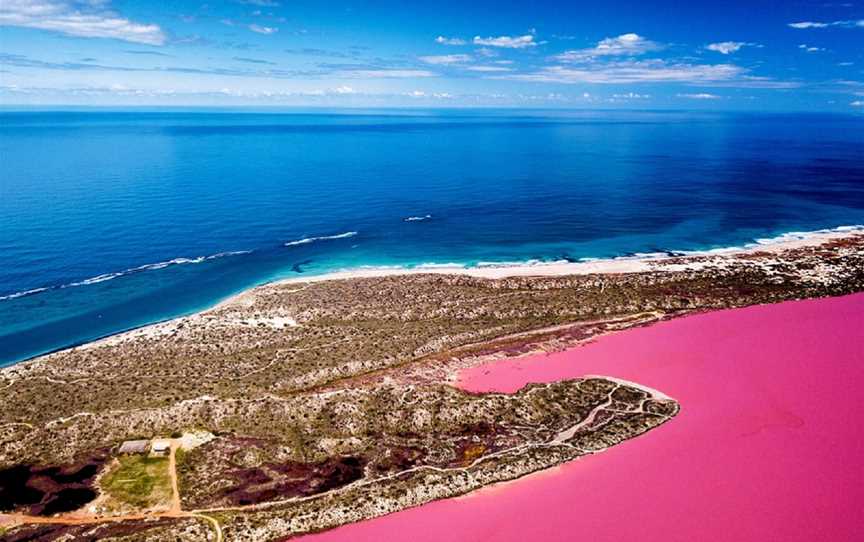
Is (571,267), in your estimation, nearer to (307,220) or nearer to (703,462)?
(703,462)

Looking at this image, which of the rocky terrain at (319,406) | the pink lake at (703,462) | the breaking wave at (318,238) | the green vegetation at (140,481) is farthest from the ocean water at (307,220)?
the pink lake at (703,462)

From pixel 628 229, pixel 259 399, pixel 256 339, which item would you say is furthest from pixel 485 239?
pixel 259 399

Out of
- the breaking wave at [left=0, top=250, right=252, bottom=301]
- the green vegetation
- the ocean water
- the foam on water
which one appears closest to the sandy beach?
the ocean water

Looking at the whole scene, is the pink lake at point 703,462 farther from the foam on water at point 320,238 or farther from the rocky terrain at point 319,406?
Result: the foam on water at point 320,238

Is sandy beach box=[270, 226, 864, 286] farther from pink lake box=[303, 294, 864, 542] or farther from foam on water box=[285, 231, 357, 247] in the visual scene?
pink lake box=[303, 294, 864, 542]

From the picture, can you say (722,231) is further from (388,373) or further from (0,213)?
(0,213)

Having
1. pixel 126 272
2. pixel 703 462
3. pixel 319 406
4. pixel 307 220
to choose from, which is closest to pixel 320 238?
pixel 307 220

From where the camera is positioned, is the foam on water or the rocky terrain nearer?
the rocky terrain
